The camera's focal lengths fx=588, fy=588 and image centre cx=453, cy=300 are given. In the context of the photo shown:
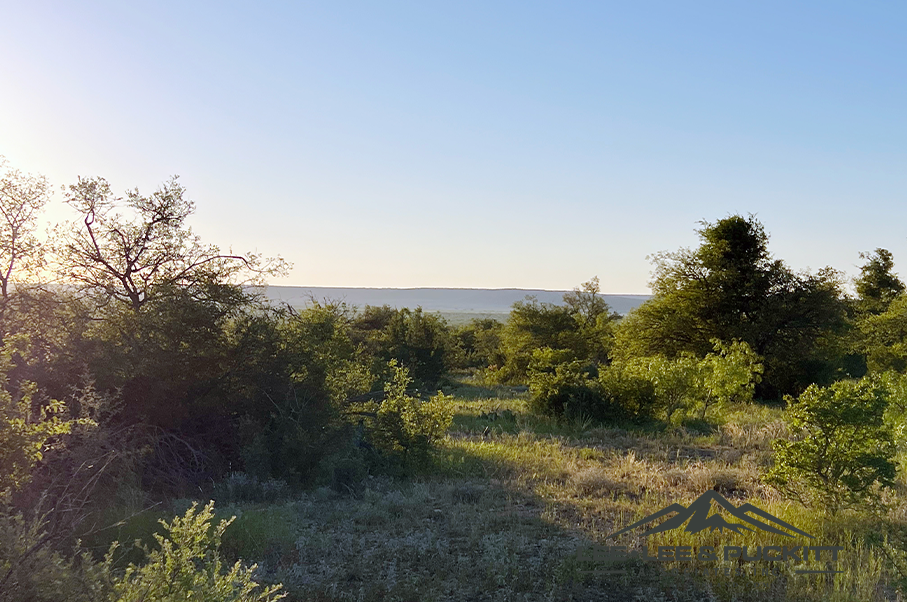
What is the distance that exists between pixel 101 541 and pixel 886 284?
43263 millimetres

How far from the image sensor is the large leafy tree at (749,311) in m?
22.1

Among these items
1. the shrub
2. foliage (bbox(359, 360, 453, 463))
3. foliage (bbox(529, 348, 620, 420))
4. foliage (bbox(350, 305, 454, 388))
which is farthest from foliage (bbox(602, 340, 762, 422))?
foliage (bbox(350, 305, 454, 388))

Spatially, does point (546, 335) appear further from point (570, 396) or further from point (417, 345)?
point (570, 396)

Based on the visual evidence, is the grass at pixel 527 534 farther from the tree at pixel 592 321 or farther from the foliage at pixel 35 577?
the tree at pixel 592 321

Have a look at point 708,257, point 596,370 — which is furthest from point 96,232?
point 708,257

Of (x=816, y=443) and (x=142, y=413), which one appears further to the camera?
(x=142, y=413)

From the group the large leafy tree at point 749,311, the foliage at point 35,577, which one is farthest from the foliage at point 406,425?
the large leafy tree at point 749,311

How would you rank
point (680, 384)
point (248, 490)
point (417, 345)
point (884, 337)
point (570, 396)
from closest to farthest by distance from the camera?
1. point (248, 490)
2. point (680, 384)
3. point (570, 396)
4. point (417, 345)
5. point (884, 337)

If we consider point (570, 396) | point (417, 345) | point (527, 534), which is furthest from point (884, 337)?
point (527, 534)

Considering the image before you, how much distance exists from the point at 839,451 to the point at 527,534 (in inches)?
145

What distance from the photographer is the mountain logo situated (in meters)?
6.29

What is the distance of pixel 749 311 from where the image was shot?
22734 mm

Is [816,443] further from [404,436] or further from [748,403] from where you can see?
[748,403]

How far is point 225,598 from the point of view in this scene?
329 centimetres
